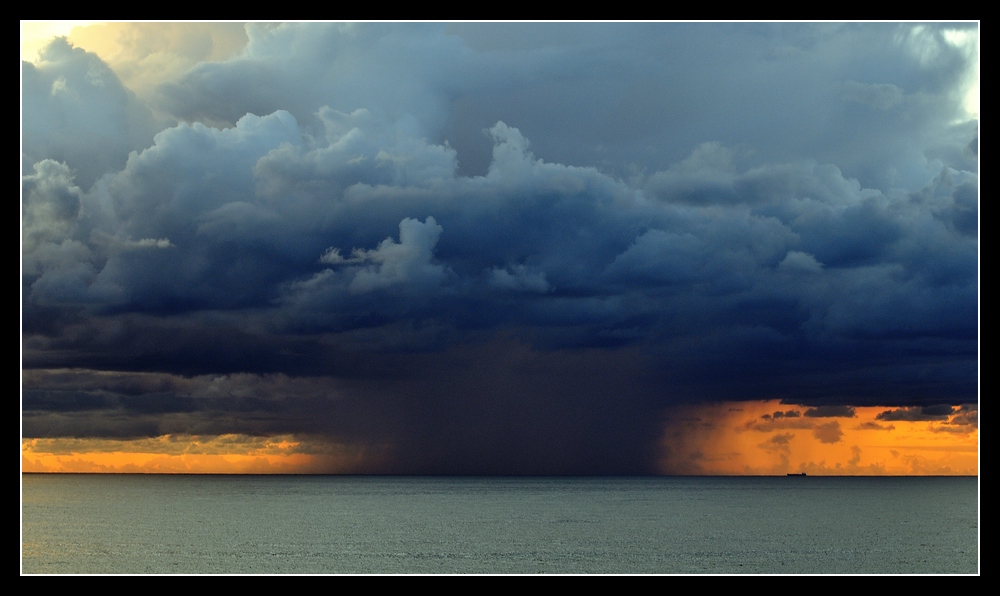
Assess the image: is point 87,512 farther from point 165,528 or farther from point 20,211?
point 20,211

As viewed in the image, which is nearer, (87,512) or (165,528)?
(165,528)

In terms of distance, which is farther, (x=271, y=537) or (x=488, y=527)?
(x=488, y=527)

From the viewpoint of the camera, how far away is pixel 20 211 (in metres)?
23.8

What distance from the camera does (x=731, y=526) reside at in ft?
373

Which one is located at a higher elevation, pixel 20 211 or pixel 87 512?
pixel 20 211
